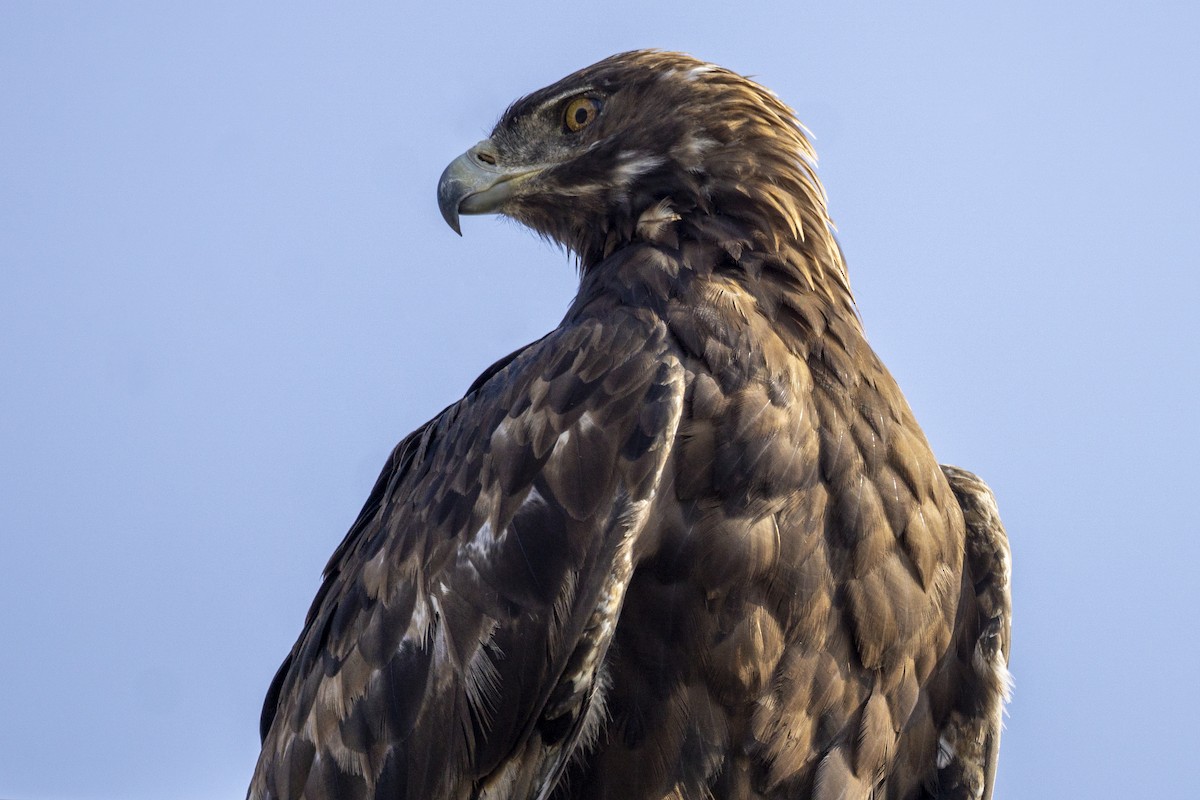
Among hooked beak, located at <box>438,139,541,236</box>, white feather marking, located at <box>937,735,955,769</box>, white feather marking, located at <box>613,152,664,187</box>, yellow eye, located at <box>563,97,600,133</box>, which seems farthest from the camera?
hooked beak, located at <box>438,139,541,236</box>

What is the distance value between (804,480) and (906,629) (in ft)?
2.05

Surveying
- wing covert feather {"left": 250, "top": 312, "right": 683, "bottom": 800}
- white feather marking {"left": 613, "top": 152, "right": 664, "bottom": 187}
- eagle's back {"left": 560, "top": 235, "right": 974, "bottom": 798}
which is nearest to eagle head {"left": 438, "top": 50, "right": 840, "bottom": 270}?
white feather marking {"left": 613, "top": 152, "right": 664, "bottom": 187}

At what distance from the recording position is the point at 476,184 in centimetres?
536

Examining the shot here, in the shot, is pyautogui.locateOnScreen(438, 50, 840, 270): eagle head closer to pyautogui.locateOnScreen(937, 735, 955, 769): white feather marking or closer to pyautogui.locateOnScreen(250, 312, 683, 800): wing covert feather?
pyautogui.locateOnScreen(250, 312, 683, 800): wing covert feather

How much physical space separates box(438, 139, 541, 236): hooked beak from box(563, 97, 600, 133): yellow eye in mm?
267

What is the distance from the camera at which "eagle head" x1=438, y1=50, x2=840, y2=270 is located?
15.6ft

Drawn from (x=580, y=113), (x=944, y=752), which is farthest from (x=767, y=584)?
(x=580, y=113)

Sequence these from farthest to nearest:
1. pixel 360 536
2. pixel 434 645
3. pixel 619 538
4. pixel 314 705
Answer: pixel 360 536 → pixel 314 705 → pixel 434 645 → pixel 619 538

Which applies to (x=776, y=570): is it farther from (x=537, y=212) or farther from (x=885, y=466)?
(x=537, y=212)

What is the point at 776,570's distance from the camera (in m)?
4.05

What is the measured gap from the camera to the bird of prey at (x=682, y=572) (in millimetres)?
4043

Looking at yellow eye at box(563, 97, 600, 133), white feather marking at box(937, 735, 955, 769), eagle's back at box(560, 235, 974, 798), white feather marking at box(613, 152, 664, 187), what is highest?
yellow eye at box(563, 97, 600, 133)

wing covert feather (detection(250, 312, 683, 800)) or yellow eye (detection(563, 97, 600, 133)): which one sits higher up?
yellow eye (detection(563, 97, 600, 133))

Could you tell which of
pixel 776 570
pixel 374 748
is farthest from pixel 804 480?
pixel 374 748
